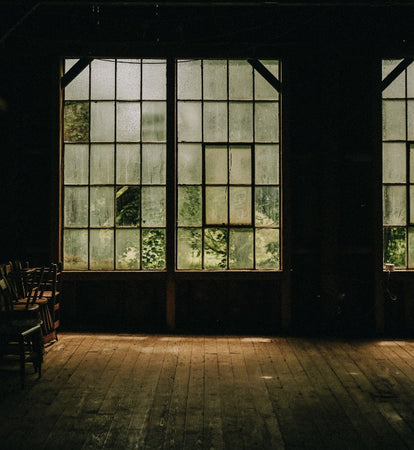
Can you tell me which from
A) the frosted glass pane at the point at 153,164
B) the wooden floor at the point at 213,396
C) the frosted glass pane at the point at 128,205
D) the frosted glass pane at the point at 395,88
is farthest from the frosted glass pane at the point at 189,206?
the frosted glass pane at the point at 395,88

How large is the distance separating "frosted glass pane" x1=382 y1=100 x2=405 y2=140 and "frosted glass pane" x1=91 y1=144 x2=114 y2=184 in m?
3.56

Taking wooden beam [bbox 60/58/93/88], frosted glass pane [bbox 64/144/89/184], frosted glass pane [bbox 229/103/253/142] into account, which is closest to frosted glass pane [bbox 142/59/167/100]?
wooden beam [bbox 60/58/93/88]

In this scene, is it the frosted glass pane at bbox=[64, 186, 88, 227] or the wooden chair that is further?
the frosted glass pane at bbox=[64, 186, 88, 227]

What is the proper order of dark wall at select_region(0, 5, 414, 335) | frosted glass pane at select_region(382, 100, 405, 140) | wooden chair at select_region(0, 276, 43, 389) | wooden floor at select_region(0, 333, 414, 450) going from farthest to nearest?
1. frosted glass pane at select_region(382, 100, 405, 140)
2. dark wall at select_region(0, 5, 414, 335)
3. wooden chair at select_region(0, 276, 43, 389)
4. wooden floor at select_region(0, 333, 414, 450)

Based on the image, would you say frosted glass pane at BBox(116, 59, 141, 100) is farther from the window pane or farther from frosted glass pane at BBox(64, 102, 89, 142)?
the window pane

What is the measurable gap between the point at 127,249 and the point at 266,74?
2882mm

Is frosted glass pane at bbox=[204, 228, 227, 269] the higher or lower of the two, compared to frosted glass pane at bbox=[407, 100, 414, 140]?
lower

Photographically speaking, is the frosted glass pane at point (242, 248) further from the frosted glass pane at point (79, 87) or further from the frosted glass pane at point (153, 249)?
the frosted glass pane at point (79, 87)

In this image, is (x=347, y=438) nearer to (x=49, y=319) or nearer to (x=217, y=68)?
(x=49, y=319)

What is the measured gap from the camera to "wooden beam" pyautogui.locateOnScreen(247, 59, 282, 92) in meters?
6.25

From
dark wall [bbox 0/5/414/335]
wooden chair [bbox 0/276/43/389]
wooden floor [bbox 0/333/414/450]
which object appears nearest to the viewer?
wooden floor [bbox 0/333/414/450]

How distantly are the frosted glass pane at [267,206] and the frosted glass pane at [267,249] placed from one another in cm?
11

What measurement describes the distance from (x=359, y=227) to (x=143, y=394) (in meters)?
3.57

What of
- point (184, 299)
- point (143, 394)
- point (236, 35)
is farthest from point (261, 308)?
point (236, 35)
